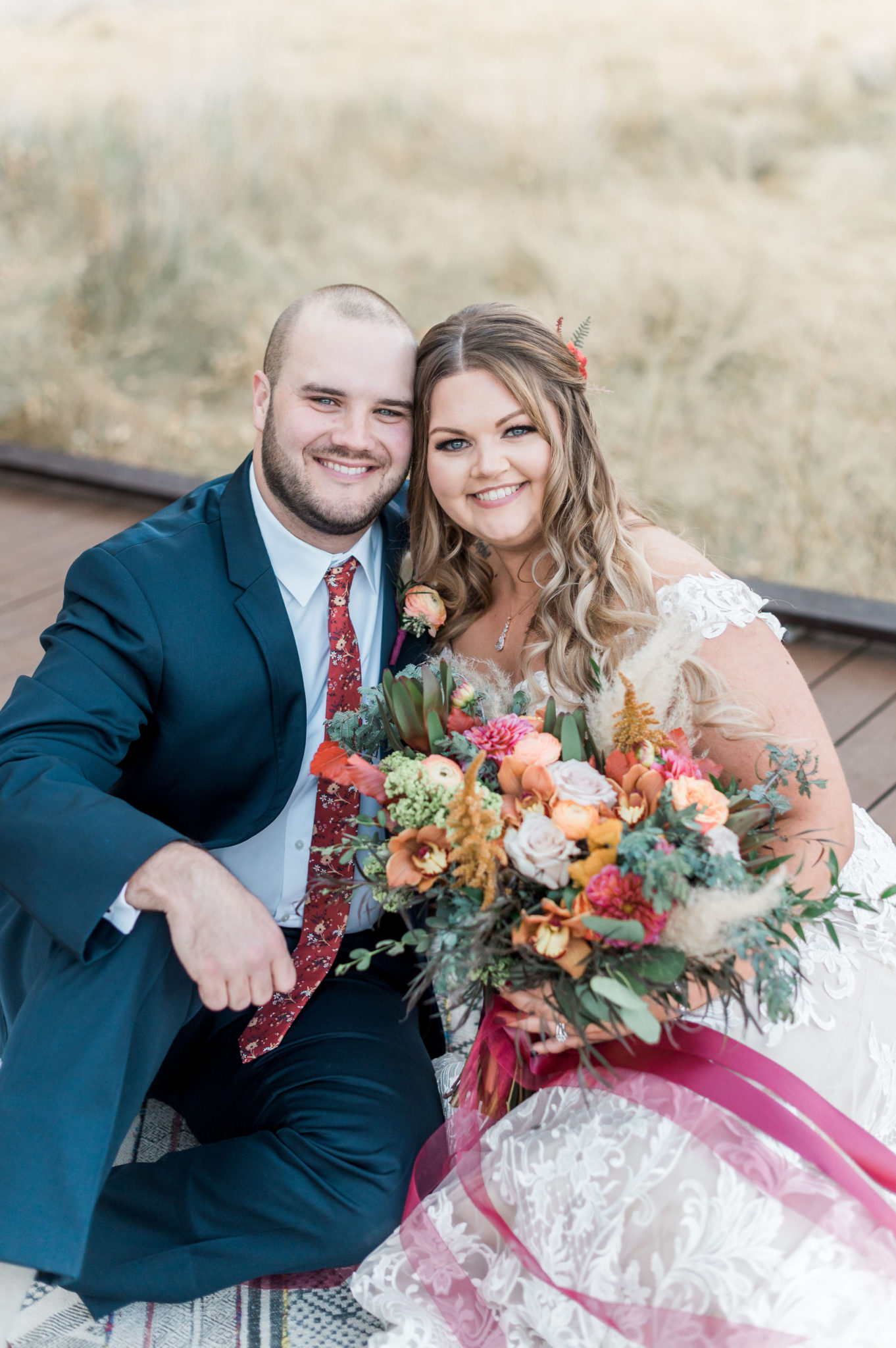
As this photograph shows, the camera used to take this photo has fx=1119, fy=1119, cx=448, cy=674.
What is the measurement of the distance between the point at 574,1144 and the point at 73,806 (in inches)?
33.9

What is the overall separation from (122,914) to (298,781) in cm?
52

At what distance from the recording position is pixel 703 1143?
1.45 m

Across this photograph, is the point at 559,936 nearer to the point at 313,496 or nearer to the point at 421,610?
the point at 421,610

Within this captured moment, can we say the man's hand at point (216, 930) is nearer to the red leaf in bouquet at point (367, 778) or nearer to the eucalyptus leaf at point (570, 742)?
the red leaf in bouquet at point (367, 778)

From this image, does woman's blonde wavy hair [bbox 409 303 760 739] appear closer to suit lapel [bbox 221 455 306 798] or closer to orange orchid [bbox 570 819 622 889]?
suit lapel [bbox 221 455 306 798]

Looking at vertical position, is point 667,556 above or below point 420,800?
above

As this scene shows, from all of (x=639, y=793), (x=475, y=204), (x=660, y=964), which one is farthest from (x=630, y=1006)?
(x=475, y=204)

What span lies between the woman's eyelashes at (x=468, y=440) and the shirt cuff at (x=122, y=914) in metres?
0.97

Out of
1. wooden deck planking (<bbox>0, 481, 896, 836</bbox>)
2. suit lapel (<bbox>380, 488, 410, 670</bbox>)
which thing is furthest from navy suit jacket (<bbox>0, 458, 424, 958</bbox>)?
wooden deck planking (<bbox>0, 481, 896, 836</bbox>)

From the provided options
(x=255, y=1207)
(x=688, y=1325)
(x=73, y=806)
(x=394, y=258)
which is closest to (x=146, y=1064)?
(x=255, y=1207)

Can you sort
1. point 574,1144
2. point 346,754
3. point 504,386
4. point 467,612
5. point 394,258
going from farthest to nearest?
point 394,258 → point 467,612 → point 504,386 → point 346,754 → point 574,1144

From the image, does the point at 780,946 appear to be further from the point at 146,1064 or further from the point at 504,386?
the point at 504,386

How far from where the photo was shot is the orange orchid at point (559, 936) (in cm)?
137

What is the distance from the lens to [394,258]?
7047 mm
